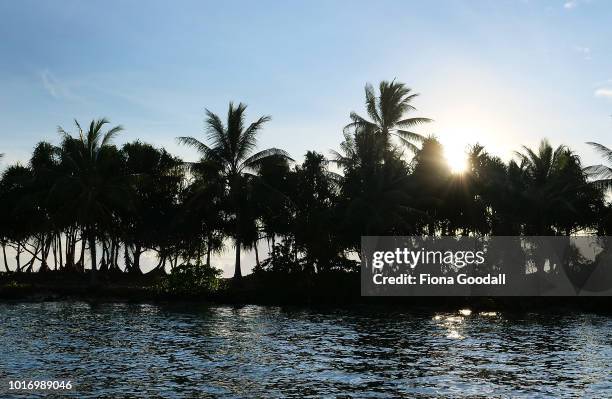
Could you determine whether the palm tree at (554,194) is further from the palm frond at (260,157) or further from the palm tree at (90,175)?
the palm tree at (90,175)

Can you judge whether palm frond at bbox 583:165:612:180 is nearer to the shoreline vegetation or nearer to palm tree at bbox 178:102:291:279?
the shoreline vegetation

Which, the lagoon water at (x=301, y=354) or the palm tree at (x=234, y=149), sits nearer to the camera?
the lagoon water at (x=301, y=354)

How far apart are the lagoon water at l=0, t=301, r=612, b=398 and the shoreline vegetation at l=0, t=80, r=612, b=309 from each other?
8.79 m

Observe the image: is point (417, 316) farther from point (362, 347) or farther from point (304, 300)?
point (362, 347)

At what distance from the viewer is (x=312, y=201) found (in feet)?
180

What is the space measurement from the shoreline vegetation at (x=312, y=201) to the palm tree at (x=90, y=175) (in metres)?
0.11

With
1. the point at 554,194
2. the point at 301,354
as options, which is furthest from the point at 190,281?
the point at 554,194

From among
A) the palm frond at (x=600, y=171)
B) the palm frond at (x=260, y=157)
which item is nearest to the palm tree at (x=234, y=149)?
the palm frond at (x=260, y=157)

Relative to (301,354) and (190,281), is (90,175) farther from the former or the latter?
(301,354)

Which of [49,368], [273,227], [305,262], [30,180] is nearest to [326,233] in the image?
[305,262]

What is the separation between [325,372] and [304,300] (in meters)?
27.7

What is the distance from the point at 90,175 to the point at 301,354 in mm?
32236

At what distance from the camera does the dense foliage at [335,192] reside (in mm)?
50406

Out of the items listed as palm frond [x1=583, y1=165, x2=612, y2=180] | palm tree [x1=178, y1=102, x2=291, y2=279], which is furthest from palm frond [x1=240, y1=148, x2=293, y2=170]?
palm frond [x1=583, y1=165, x2=612, y2=180]
